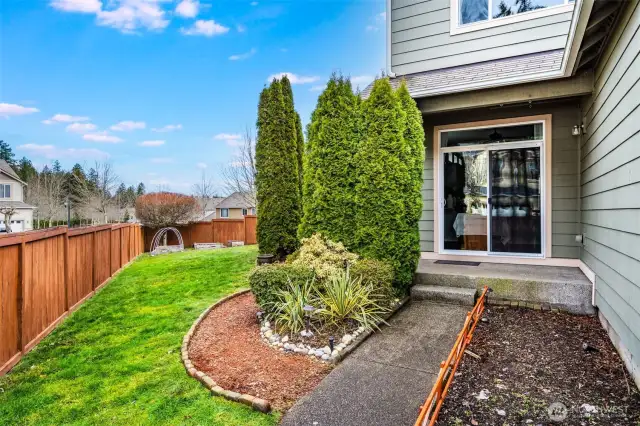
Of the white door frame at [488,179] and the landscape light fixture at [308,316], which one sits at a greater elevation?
the white door frame at [488,179]

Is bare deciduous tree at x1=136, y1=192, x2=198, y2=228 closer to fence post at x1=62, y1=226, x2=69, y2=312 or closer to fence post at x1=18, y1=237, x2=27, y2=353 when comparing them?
fence post at x1=62, y1=226, x2=69, y2=312

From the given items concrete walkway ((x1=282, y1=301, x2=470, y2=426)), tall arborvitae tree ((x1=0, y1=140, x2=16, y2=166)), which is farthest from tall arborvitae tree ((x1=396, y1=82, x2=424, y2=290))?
tall arborvitae tree ((x1=0, y1=140, x2=16, y2=166))

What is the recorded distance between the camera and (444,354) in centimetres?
362

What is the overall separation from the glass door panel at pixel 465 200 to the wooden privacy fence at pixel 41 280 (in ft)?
20.3

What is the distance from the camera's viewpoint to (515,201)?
6.29 meters

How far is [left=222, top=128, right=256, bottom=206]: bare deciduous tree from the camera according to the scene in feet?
64.3

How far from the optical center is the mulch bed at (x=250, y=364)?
3.06 m

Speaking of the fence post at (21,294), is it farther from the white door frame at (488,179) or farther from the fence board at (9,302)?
the white door frame at (488,179)

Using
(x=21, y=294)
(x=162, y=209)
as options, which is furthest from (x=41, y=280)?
(x=162, y=209)

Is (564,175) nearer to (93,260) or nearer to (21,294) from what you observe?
(21,294)

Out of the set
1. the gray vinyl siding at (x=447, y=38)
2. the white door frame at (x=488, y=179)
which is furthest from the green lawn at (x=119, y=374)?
the gray vinyl siding at (x=447, y=38)

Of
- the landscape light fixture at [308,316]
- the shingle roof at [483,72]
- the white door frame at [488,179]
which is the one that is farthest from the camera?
the white door frame at [488,179]

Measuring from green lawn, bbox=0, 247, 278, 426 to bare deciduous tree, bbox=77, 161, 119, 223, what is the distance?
21043mm

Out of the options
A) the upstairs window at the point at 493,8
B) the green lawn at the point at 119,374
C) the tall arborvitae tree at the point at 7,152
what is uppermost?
the tall arborvitae tree at the point at 7,152
